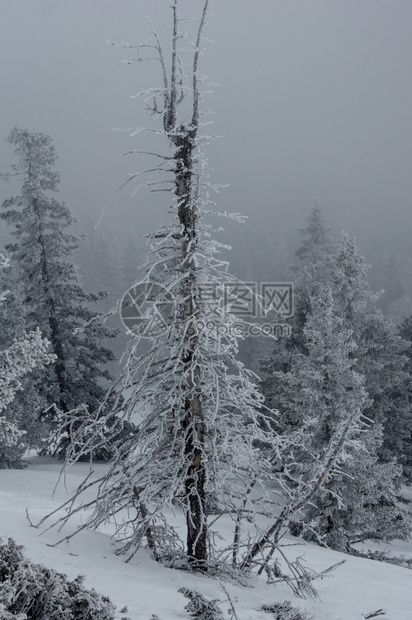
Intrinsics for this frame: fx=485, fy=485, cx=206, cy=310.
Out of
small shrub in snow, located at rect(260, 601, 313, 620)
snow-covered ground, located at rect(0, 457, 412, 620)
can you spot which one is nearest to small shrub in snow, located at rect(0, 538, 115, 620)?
snow-covered ground, located at rect(0, 457, 412, 620)

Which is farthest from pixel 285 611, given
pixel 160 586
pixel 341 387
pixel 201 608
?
pixel 341 387

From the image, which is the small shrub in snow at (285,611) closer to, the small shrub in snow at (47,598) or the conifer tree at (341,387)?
the conifer tree at (341,387)

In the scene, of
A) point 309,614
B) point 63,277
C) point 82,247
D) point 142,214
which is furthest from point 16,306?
point 142,214

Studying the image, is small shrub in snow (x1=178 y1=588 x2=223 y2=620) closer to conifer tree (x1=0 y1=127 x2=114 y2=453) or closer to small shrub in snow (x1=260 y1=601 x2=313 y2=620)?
small shrub in snow (x1=260 y1=601 x2=313 y2=620)

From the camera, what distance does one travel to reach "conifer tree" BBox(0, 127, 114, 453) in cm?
1969

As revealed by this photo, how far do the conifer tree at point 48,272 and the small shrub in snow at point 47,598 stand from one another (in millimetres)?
14924

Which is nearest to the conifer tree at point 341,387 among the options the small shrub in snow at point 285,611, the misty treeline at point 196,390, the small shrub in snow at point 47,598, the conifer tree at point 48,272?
the misty treeline at point 196,390

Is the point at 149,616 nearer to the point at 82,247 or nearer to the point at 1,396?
the point at 1,396

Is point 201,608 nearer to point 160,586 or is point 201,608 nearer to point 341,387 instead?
point 160,586

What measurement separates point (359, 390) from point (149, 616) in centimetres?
1272

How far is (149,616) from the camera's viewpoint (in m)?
4.86

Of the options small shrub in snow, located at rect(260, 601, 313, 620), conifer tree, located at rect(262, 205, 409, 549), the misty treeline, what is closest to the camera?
small shrub in snow, located at rect(260, 601, 313, 620)

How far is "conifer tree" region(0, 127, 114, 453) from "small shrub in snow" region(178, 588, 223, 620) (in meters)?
14.6

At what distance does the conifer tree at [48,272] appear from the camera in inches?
775
